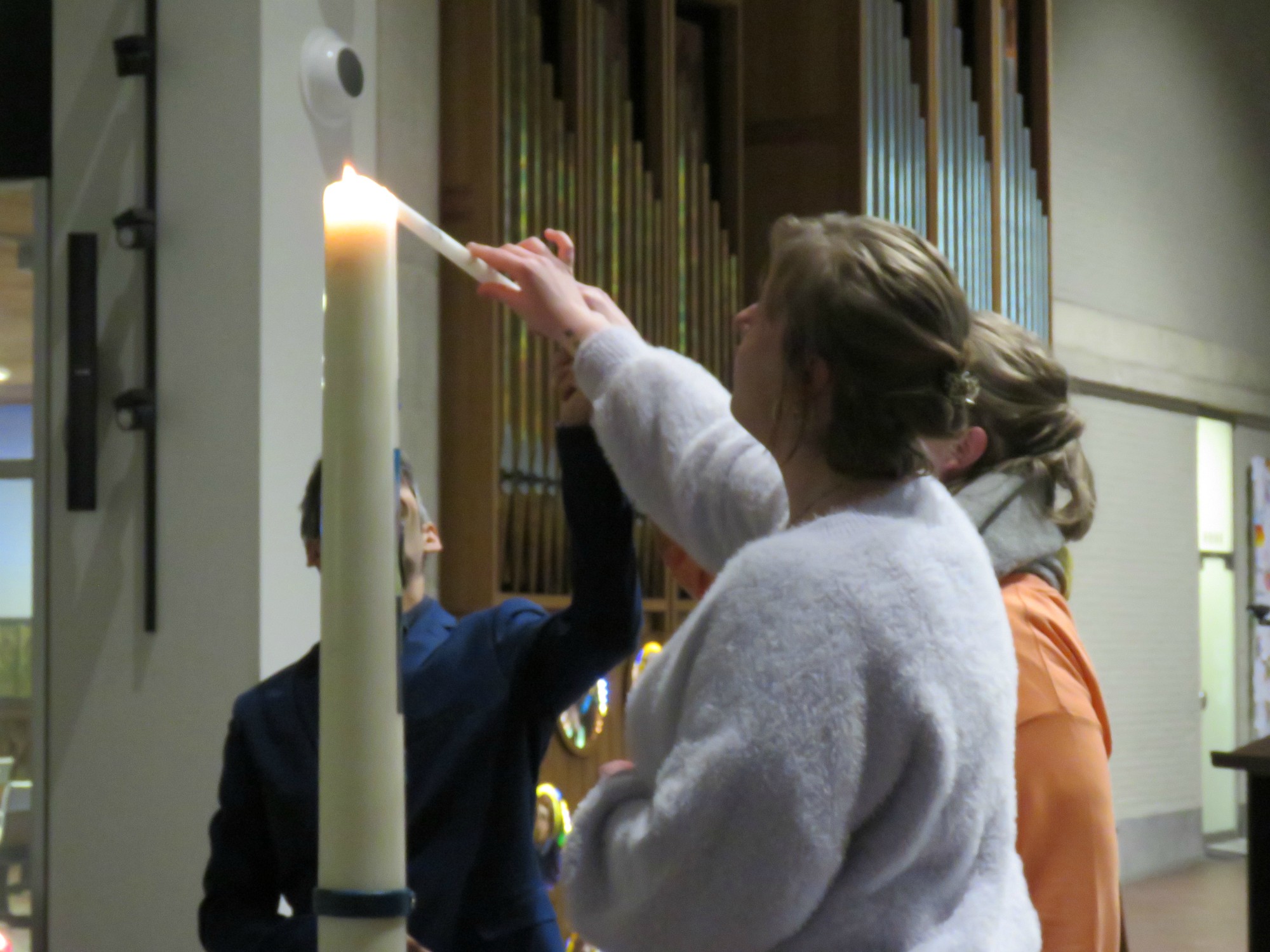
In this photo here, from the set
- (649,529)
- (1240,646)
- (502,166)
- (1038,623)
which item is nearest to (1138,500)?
(1240,646)

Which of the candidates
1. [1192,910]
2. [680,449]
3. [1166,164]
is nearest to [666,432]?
[680,449]

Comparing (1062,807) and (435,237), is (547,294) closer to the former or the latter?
(435,237)

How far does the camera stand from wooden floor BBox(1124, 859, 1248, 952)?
6879 mm

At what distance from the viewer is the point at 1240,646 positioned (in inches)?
398

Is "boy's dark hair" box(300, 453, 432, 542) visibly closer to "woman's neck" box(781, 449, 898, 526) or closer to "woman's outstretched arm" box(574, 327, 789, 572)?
"woman's outstretched arm" box(574, 327, 789, 572)

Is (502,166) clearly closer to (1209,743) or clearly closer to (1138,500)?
(1138,500)

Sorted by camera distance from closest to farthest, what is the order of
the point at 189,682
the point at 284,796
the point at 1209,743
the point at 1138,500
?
1. the point at 284,796
2. the point at 189,682
3. the point at 1138,500
4. the point at 1209,743

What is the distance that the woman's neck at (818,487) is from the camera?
41.1 inches

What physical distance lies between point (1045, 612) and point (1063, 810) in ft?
0.69

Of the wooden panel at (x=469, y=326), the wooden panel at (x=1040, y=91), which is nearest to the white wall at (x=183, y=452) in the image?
the wooden panel at (x=469, y=326)

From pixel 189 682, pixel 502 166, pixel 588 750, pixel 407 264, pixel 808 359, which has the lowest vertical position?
pixel 588 750

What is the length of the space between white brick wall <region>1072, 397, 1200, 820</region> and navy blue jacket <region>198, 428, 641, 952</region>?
275 inches

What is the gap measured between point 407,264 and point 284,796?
2434 millimetres

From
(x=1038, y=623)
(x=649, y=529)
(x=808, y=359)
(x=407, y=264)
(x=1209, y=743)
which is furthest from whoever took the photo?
(x=1209, y=743)
